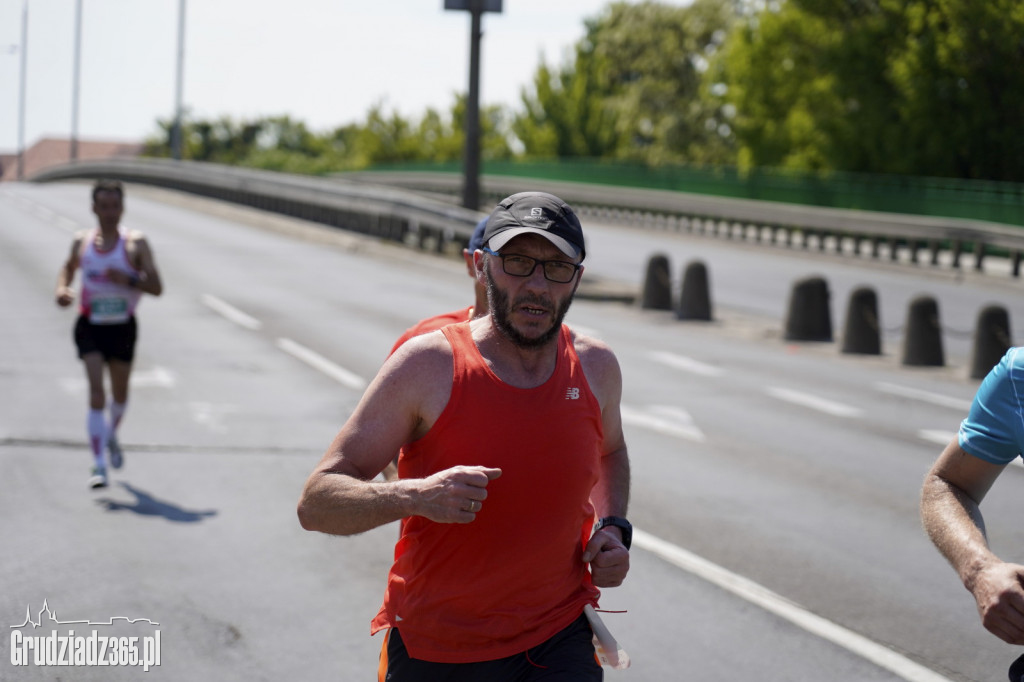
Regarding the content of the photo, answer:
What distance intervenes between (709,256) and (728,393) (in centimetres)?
1930

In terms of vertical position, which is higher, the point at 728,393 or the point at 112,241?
the point at 112,241

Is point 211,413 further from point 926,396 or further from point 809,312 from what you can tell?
point 809,312

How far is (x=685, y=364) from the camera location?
1678 cm

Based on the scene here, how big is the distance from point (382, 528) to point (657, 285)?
15.0m

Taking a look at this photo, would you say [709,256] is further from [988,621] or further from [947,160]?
[988,621]

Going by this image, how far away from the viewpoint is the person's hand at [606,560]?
3.73 meters

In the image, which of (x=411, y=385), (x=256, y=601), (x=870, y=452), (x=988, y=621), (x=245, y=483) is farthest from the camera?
(x=870, y=452)

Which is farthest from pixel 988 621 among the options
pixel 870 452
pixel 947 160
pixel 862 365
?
pixel 947 160

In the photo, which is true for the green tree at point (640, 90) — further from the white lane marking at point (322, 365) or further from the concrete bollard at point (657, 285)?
the white lane marking at point (322, 365)

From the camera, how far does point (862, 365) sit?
57.5 feet

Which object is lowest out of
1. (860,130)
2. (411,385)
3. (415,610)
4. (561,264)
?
(415,610)

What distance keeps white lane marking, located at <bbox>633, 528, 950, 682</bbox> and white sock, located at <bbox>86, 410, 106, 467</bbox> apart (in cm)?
378

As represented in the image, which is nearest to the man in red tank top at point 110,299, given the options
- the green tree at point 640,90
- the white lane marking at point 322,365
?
the white lane marking at point 322,365

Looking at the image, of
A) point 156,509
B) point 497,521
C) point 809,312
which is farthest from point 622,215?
point 497,521
